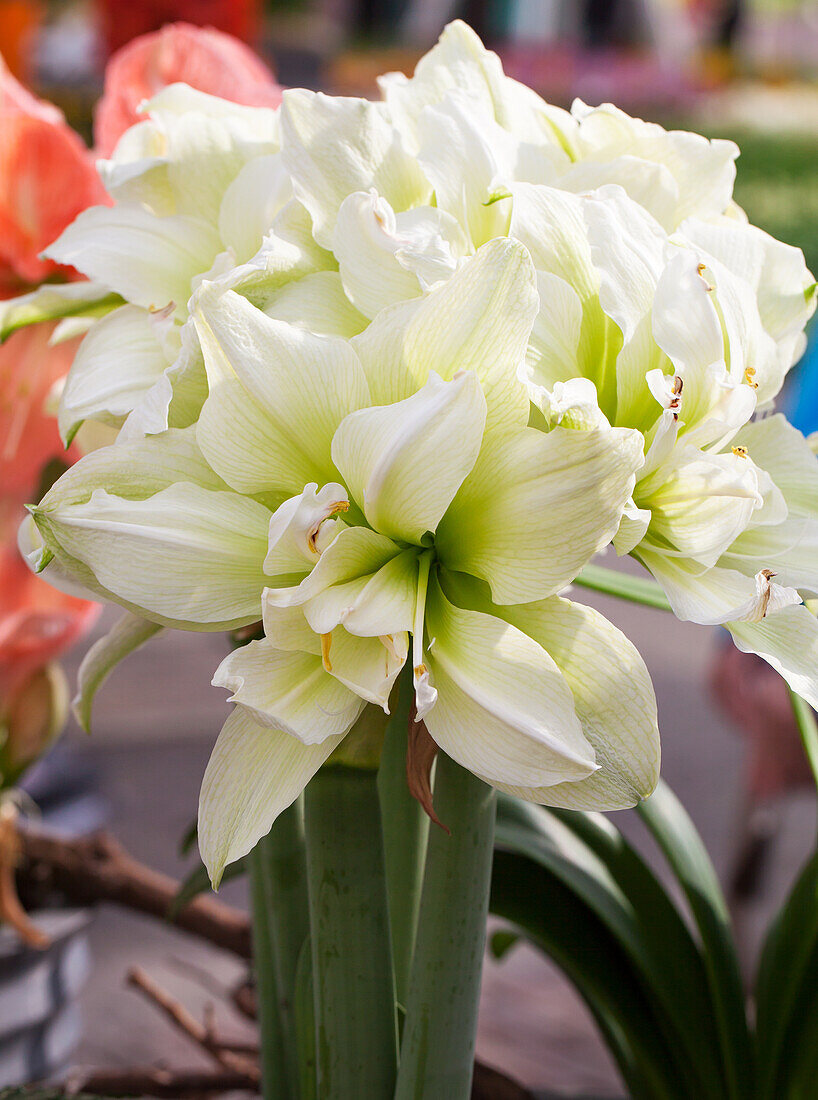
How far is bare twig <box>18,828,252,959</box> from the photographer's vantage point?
19.5 inches

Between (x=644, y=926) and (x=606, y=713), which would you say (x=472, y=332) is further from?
(x=644, y=926)

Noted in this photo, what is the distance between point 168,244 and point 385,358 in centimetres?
9

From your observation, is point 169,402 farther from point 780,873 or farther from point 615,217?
point 780,873

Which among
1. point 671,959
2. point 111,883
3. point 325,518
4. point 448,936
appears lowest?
point 111,883

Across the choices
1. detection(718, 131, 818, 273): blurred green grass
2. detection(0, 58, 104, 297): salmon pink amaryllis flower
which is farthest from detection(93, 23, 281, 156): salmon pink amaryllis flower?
detection(718, 131, 818, 273): blurred green grass

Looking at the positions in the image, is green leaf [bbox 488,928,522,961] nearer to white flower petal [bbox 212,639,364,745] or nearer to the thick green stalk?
Answer: the thick green stalk

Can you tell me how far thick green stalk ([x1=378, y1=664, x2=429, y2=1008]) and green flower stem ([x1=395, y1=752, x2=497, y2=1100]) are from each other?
0.12 feet

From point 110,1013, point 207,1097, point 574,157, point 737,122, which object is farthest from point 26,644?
point 737,122

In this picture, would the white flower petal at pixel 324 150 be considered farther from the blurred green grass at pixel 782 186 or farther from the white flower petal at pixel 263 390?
the blurred green grass at pixel 782 186

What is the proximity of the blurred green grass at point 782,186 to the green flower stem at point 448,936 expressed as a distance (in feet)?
7.87

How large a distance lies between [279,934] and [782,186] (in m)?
3.81

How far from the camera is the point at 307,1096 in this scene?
1.03 ft

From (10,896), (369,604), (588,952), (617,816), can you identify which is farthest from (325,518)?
(617,816)

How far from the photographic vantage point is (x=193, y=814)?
1479 millimetres
